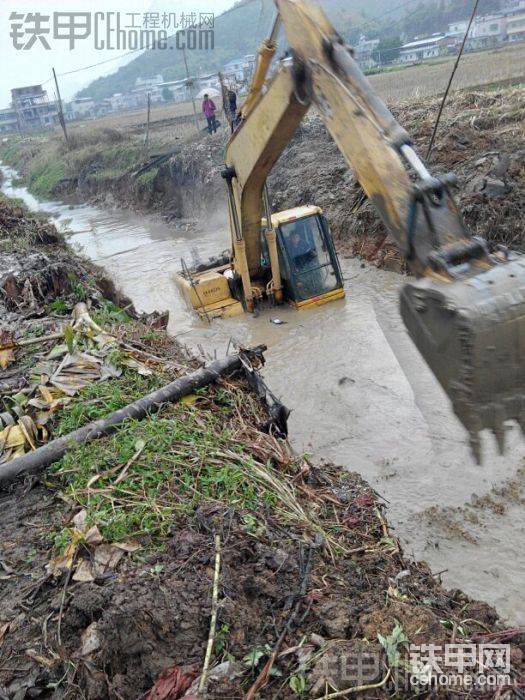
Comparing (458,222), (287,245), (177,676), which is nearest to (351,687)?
(177,676)

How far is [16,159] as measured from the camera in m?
50.6

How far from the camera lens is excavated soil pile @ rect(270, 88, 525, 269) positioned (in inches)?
411

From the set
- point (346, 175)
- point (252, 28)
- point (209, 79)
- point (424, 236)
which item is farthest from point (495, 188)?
point (252, 28)

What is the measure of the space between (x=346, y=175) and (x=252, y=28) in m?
144

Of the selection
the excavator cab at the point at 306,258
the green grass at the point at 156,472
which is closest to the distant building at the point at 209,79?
the excavator cab at the point at 306,258

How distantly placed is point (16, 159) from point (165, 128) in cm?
2268

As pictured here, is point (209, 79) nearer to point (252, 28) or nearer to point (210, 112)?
point (210, 112)

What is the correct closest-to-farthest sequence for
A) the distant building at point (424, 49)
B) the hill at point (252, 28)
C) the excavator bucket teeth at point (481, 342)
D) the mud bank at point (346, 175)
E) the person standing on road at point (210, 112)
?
the excavator bucket teeth at point (481, 342) → the mud bank at point (346, 175) → the person standing on road at point (210, 112) → the distant building at point (424, 49) → the hill at point (252, 28)

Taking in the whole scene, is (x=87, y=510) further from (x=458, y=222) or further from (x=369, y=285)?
(x=369, y=285)

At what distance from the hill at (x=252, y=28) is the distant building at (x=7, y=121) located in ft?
98.1

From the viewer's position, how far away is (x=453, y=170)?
12070 millimetres

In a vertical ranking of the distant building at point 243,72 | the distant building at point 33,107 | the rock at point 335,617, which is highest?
the distant building at point 33,107

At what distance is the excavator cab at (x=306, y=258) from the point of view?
30.9 feet

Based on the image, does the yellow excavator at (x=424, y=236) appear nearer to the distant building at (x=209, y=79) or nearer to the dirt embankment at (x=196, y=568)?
the dirt embankment at (x=196, y=568)
